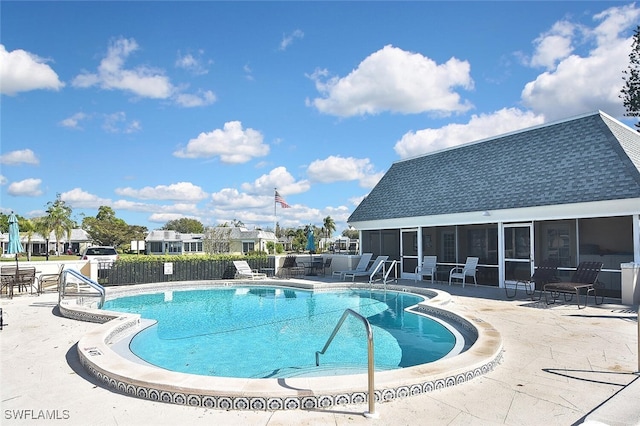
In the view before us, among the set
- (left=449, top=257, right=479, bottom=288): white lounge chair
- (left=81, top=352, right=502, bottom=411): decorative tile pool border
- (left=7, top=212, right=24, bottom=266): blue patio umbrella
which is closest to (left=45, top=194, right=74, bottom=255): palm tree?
(left=7, top=212, right=24, bottom=266): blue patio umbrella

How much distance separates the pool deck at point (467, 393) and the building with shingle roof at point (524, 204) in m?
4.50

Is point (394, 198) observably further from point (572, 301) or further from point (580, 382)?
point (580, 382)

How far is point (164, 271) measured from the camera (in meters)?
17.0

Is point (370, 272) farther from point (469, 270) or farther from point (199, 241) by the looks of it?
point (199, 241)

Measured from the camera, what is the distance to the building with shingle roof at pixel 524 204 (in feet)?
37.1

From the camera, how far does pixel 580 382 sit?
4840 millimetres

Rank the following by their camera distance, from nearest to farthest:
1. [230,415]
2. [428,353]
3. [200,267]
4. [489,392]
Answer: [230,415] → [489,392] → [428,353] → [200,267]

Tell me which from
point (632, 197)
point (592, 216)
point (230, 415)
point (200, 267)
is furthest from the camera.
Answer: point (200, 267)

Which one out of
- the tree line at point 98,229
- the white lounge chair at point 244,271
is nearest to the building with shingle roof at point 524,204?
the white lounge chair at point 244,271

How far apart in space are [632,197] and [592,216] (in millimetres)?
1174

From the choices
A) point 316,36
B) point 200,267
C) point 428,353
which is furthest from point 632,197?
point 200,267

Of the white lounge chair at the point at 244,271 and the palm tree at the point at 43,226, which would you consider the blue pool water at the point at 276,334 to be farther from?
the palm tree at the point at 43,226

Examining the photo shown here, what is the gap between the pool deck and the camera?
12.9 feet

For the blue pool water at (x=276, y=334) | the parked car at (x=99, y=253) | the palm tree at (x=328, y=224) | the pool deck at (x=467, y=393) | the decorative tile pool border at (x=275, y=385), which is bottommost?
the blue pool water at (x=276, y=334)
